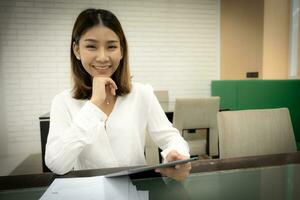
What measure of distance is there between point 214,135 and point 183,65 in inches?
78.0

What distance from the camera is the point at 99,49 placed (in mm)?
974

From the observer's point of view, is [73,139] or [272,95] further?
[272,95]

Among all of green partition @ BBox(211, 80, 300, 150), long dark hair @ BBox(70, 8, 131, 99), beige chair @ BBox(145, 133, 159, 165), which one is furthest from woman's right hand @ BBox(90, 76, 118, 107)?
green partition @ BBox(211, 80, 300, 150)

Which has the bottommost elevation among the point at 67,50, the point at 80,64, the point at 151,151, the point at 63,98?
the point at 151,151

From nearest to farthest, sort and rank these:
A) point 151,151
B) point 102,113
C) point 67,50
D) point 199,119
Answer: point 102,113
point 151,151
point 199,119
point 67,50

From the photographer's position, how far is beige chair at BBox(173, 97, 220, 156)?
2.12 metres

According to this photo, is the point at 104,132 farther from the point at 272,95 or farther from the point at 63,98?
the point at 272,95

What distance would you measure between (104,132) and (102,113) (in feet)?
0.33

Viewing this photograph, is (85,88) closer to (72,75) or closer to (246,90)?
(72,75)

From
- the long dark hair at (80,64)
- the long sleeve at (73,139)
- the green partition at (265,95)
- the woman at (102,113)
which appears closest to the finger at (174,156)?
the woman at (102,113)

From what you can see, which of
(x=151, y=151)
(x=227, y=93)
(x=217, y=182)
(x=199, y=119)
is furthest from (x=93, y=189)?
(x=227, y=93)

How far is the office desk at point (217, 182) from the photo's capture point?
2.39ft

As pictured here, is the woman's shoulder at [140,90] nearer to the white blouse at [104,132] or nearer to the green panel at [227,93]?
the white blouse at [104,132]

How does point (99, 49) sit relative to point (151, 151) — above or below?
above
